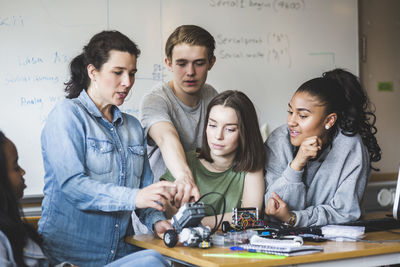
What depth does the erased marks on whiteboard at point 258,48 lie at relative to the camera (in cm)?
393

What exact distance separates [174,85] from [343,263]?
128 cm

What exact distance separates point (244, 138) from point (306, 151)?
277 mm

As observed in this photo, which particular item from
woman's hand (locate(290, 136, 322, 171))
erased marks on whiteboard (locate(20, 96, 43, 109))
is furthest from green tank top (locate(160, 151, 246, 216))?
erased marks on whiteboard (locate(20, 96, 43, 109))

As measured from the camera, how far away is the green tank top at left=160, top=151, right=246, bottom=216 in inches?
94.4

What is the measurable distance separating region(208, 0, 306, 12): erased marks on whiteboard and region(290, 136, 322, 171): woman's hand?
183 cm

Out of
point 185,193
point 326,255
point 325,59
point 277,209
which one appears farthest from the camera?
point 325,59

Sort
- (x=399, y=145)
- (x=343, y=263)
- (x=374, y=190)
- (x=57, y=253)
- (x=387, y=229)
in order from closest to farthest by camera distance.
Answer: (x=343, y=263) → (x=57, y=253) → (x=387, y=229) → (x=374, y=190) → (x=399, y=145)

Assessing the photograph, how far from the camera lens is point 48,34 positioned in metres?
3.34

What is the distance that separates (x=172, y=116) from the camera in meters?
2.62

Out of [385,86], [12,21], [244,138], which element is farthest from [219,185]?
[385,86]

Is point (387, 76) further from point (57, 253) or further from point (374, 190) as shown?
point (57, 253)

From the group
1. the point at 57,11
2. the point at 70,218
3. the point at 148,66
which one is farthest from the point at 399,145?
the point at 70,218

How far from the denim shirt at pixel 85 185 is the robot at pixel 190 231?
18 cm

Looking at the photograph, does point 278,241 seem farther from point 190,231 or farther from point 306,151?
point 306,151
